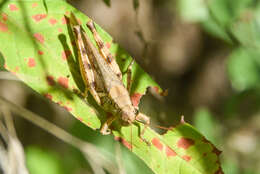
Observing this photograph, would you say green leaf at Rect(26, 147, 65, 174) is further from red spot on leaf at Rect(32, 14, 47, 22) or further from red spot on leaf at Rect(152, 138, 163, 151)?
red spot on leaf at Rect(32, 14, 47, 22)

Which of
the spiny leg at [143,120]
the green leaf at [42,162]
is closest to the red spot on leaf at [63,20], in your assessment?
the spiny leg at [143,120]

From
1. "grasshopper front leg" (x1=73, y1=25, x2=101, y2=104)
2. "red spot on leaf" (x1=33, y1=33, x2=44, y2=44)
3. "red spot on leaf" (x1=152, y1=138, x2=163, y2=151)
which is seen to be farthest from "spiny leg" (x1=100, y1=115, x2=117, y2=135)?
"red spot on leaf" (x1=33, y1=33, x2=44, y2=44)

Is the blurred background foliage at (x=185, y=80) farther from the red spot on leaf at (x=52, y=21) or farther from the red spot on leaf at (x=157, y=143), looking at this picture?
the red spot on leaf at (x=157, y=143)

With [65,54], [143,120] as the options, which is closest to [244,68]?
[143,120]

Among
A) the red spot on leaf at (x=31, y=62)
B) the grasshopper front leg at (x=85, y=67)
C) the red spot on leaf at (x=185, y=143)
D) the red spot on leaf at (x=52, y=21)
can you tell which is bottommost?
the red spot on leaf at (x=185, y=143)

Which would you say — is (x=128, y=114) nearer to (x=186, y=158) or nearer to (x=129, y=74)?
(x=129, y=74)
